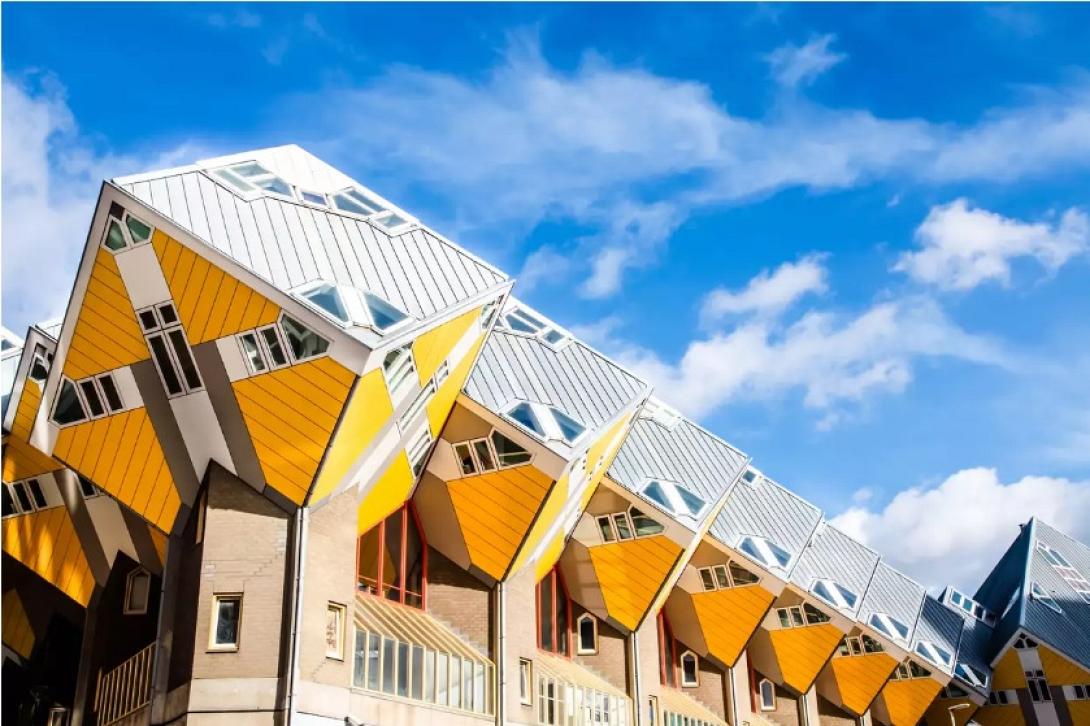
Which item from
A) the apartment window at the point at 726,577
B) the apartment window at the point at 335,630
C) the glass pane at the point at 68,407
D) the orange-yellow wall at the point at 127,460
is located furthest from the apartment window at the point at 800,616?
the glass pane at the point at 68,407

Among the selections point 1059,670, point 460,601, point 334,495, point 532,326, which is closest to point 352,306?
point 334,495

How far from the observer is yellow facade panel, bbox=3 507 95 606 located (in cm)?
2603

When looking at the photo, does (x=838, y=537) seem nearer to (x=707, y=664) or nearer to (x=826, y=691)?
(x=826, y=691)

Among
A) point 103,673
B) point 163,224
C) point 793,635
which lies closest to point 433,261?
point 163,224

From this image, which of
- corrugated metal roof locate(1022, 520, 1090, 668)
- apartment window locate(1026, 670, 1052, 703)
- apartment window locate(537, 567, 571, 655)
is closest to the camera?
apartment window locate(537, 567, 571, 655)

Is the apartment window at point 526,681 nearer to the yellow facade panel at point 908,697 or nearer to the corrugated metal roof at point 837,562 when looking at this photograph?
the corrugated metal roof at point 837,562

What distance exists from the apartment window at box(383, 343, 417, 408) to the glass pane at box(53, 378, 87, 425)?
724 cm

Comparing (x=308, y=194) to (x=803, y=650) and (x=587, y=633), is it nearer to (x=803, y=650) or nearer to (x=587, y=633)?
(x=587, y=633)

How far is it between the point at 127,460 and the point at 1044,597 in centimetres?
5075

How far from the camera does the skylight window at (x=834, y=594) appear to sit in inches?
1642

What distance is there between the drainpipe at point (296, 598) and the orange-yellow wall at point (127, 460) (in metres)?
3.05

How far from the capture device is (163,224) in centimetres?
1991

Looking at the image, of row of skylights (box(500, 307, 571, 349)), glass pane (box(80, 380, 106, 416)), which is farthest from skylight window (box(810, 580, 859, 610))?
glass pane (box(80, 380, 106, 416))

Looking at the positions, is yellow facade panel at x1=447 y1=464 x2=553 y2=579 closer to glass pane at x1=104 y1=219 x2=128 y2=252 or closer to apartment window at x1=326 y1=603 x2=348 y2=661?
apartment window at x1=326 y1=603 x2=348 y2=661
